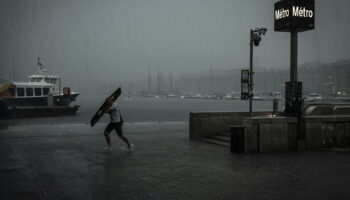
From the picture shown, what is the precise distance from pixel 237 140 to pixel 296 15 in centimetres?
436

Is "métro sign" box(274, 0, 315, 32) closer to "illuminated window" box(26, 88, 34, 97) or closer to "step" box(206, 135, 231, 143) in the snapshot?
"step" box(206, 135, 231, 143)

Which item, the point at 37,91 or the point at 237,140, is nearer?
the point at 237,140

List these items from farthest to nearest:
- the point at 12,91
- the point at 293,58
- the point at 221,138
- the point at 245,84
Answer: the point at 12,91, the point at 221,138, the point at 245,84, the point at 293,58

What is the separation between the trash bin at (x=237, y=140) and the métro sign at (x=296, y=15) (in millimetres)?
3644

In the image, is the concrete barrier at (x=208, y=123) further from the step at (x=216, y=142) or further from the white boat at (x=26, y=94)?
the white boat at (x=26, y=94)

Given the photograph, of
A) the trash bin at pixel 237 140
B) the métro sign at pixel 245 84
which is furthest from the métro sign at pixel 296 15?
the trash bin at pixel 237 140

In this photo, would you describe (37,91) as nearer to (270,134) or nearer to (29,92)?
(29,92)

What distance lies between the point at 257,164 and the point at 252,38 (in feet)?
19.9

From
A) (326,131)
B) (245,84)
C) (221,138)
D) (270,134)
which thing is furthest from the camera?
(221,138)

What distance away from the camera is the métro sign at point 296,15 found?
1347cm

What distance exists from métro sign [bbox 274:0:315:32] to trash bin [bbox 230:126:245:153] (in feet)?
12.0

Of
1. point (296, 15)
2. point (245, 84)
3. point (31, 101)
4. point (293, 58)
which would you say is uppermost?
point (296, 15)

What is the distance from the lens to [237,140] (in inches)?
511

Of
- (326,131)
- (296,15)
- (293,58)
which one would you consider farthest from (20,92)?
(326,131)
